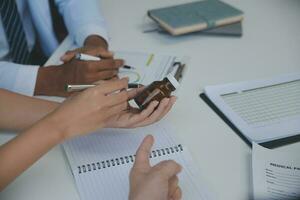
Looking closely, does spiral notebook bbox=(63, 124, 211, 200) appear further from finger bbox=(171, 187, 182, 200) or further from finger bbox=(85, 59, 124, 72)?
finger bbox=(85, 59, 124, 72)

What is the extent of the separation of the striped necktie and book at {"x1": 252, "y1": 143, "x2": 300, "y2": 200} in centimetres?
84

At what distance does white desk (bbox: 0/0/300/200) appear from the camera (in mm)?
725

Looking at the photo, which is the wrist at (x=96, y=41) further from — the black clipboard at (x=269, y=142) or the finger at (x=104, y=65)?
the black clipboard at (x=269, y=142)

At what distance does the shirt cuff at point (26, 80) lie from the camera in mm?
1000

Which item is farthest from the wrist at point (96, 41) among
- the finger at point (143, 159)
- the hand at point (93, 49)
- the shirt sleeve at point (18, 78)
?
the finger at point (143, 159)

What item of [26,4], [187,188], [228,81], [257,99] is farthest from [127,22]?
[187,188]

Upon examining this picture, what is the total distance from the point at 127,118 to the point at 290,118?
0.39 metres

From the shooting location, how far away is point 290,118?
0.87 m

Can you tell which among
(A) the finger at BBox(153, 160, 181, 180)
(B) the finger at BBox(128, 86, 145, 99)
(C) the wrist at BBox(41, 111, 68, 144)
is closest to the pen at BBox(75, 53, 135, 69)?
(B) the finger at BBox(128, 86, 145, 99)

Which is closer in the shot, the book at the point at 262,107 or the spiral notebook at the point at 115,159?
the spiral notebook at the point at 115,159

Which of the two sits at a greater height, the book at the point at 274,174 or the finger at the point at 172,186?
the finger at the point at 172,186

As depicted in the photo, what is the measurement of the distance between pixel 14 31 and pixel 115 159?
67cm

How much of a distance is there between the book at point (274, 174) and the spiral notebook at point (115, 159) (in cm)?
11

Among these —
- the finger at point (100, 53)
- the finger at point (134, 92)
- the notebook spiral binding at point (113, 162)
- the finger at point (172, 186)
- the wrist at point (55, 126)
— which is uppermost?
the wrist at point (55, 126)
